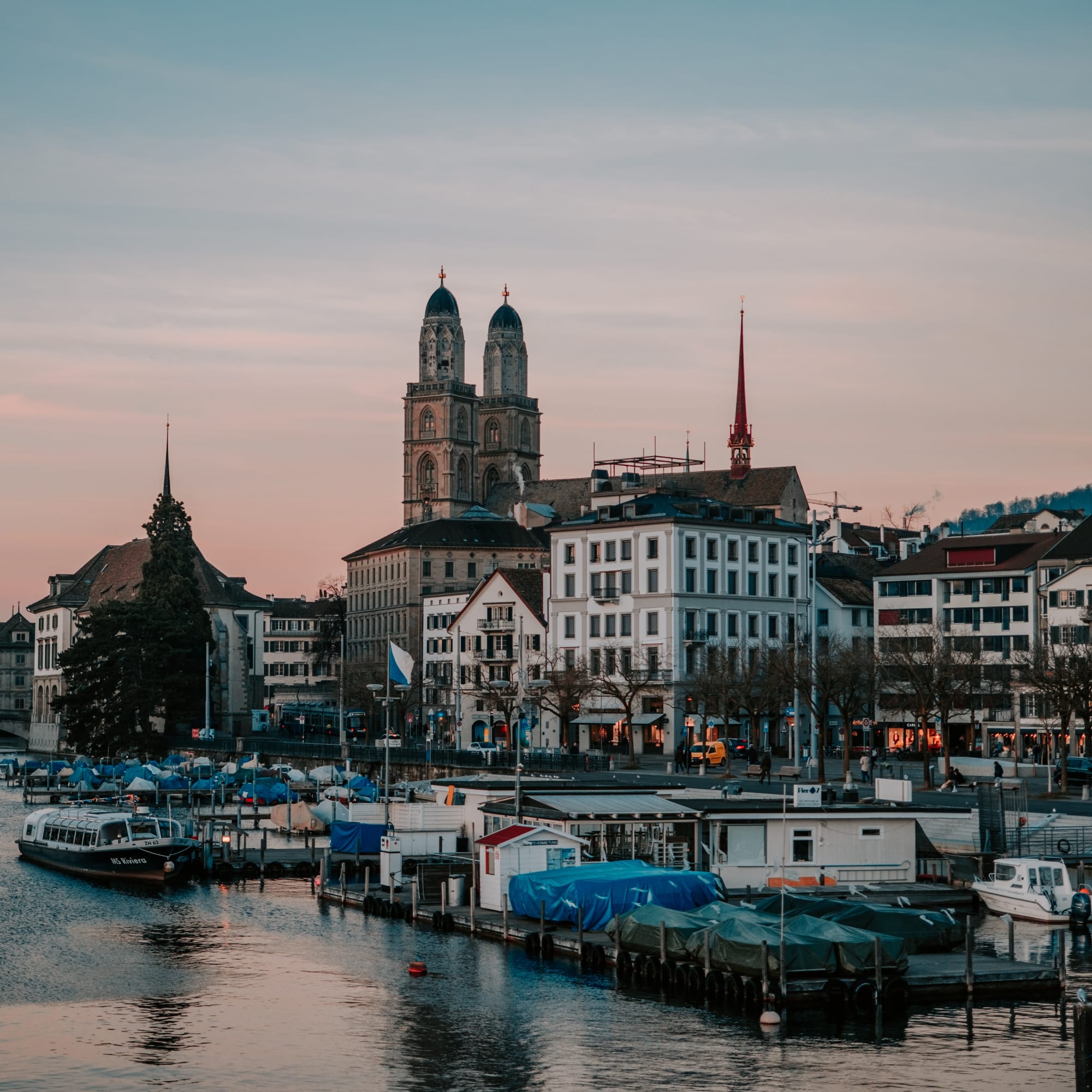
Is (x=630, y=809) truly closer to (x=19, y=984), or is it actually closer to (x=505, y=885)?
(x=505, y=885)

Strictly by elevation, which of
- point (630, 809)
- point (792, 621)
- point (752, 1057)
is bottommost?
point (752, 1057)

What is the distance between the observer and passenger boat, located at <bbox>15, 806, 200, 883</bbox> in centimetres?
7794

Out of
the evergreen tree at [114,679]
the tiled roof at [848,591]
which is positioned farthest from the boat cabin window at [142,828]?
the evergreen tree at [114,679]

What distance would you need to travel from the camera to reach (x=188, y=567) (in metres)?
164

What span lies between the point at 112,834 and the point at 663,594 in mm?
56501

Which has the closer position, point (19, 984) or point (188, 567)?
point (19, 984)

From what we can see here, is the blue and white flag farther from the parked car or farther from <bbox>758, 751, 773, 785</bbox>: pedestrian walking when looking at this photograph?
the parked car

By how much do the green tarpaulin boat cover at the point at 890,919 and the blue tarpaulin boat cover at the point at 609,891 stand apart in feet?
9.34

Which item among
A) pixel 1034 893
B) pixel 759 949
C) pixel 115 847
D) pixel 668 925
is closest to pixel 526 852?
pixel 668 925

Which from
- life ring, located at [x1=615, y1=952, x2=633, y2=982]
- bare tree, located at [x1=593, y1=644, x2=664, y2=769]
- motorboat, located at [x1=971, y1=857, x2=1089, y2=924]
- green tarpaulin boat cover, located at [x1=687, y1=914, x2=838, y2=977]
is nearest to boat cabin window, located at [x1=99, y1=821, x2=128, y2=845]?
life ring, located at [x1=615, y1=952, x2=633, y2=982]

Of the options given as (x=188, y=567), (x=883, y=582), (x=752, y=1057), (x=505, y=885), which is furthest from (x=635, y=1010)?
(x=188, y=567)

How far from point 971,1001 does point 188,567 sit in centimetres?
12597

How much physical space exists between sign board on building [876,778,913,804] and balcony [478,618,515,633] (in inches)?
2962

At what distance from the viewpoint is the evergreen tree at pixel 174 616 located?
6112 inches
